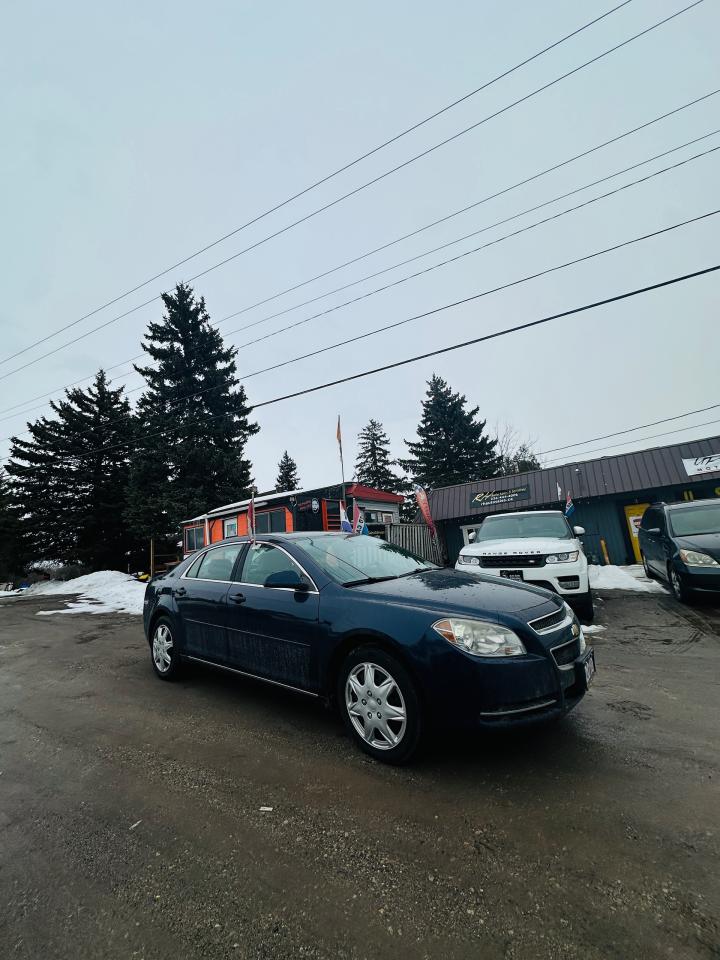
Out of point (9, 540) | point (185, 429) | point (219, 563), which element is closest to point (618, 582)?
point (219, 563)

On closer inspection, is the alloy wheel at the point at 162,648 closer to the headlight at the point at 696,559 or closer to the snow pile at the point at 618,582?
the headlight at the point at 696,559

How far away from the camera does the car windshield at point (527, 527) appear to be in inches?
311

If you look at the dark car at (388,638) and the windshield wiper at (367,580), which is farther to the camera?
the windshield wiper at (367,580)

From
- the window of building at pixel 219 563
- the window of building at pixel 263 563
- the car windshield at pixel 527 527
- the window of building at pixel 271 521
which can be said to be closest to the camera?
the window of building at pixel 263 563

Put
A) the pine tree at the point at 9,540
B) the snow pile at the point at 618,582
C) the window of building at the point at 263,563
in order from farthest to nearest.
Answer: the pine tree at the point at 9,540 < the snow pile at the point at 618,582 < the window of building at the point at 263,563

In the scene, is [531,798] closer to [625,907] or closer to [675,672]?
[625,907]

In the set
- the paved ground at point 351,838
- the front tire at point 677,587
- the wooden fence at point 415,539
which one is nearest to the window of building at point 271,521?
the wooden fence at point 415,539

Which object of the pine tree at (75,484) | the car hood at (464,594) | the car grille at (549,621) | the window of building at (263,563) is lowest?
the car grille at (549,621)

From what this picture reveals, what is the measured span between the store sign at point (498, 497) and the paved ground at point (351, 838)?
1614 centimetres

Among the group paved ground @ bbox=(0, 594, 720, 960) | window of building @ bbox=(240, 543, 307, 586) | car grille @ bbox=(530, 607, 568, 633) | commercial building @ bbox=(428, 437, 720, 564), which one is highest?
commercial building @ bbox=(428, 437, 720, 564)

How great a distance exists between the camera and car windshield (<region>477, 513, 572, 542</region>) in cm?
789

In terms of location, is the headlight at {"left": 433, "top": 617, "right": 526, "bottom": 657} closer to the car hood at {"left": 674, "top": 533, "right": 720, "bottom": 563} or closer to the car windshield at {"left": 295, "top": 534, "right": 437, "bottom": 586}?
the car windshield at {"left": 295, "top": 534, "right": 437, "bottom": 586}

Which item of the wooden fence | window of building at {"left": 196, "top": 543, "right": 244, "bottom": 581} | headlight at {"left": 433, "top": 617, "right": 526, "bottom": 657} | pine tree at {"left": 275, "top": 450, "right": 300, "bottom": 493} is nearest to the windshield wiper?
headlight at {"left": 433, "top": 617, "right": 526, "bottom": 657}

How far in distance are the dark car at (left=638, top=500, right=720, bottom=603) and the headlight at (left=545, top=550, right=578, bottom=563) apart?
2.17 metres
